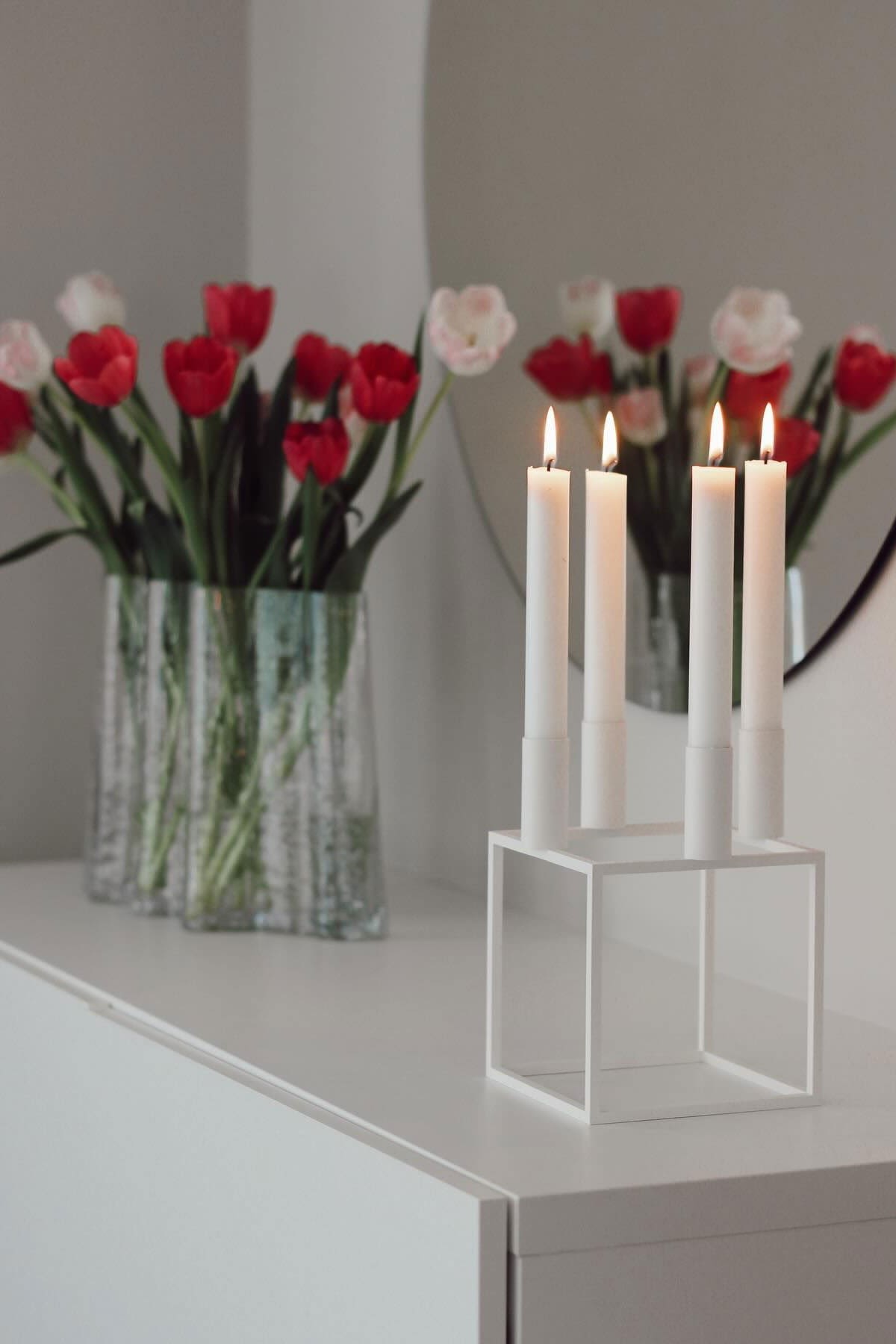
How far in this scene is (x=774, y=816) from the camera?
83 cm

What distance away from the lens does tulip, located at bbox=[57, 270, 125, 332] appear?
1.40 metres

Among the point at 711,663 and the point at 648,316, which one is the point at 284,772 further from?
the point at 711,663

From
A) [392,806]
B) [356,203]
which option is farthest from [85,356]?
[392,806]

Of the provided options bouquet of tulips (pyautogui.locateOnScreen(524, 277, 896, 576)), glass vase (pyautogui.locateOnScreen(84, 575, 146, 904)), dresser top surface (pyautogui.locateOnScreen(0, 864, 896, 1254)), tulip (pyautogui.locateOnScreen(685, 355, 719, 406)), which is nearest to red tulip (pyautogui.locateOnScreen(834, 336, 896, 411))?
bouquet of tulips (pyautogui.locateOnScreen(524, 277, 896, 576))

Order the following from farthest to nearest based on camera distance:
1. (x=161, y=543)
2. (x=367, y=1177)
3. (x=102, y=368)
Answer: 1. (x=161, y=543)
2. (x=102, y=368)
3. (x=367, y=1177)

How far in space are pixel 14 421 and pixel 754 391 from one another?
569 millimetres

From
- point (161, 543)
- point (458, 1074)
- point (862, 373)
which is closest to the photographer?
point (458, 1074)

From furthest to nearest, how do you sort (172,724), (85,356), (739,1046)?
(172,724) < (85,356) < (739,1046)

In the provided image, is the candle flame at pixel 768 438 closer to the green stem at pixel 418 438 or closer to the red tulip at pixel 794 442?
the red tulip at pixel 794 442

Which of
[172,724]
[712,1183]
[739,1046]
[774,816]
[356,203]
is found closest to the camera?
[712,1183]

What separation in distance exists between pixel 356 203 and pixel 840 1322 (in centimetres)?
106

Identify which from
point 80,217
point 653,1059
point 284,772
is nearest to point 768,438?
point 653,1059

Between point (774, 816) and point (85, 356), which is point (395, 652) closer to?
point (85, 356)

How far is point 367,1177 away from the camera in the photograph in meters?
0.78
